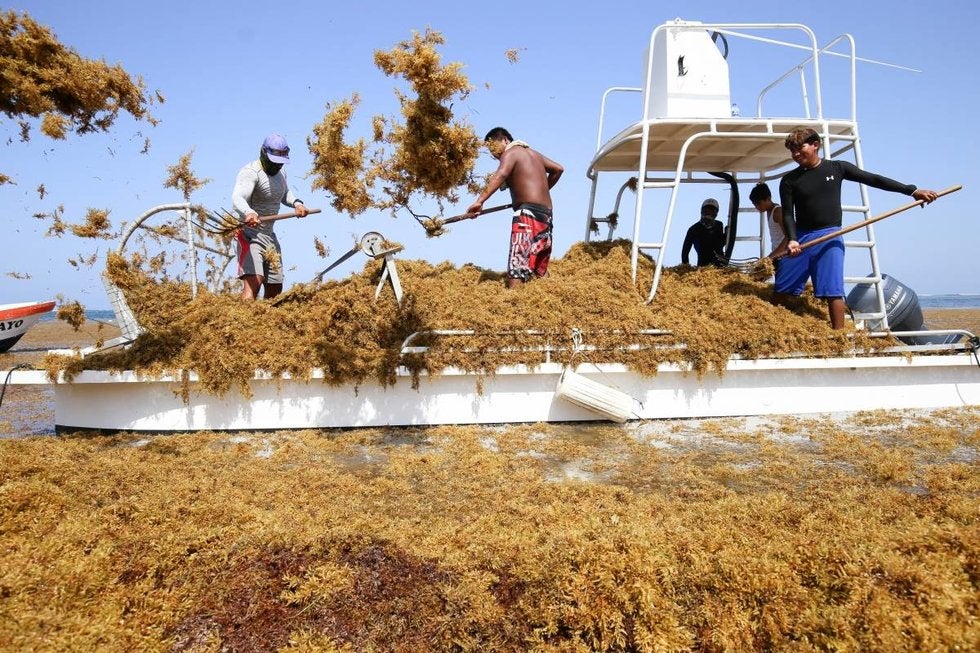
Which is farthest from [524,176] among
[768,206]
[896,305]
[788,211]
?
[896,305]

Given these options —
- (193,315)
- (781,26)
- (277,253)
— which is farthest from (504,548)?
(781,26)

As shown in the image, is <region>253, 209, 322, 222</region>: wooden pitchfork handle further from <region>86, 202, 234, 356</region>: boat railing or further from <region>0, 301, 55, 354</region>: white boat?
<region>0, 301, 55, 354</region>: white boat

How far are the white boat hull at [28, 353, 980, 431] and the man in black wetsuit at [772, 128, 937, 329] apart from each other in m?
0.78

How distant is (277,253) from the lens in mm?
6859

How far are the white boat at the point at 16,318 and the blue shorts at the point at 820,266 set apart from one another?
8.56 m

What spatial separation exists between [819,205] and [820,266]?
0.63 metres

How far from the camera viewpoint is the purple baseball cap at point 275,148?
6656 mm

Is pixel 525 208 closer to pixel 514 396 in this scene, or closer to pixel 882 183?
pixel 514 396

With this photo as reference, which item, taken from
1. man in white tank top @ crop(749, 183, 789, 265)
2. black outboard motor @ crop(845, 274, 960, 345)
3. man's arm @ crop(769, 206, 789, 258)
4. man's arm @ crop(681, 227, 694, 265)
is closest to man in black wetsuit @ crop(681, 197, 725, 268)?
man's arm @ crop(681, 227, 694, 265)

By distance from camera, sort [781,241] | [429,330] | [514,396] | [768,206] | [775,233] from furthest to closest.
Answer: [768,206]
[775,233]
[781,241]
[514,396]
[429,330]

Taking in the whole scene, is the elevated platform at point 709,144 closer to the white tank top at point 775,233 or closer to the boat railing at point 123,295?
the white tank top at point 775,233

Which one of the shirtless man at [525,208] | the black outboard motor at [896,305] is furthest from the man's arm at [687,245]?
the shirtless man at [525,208]

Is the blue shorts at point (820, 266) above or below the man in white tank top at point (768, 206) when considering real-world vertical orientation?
below

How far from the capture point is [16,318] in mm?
7328
